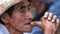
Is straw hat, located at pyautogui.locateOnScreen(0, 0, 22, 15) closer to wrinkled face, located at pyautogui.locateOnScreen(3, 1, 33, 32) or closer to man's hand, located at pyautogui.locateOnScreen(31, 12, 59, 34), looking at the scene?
wrinkled face, located at pyautogui.locateOnScreen(3, 1, 33, 32)

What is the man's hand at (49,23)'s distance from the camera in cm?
203

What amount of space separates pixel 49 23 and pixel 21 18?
9.2 inches

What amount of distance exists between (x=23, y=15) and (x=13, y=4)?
14 centimetres

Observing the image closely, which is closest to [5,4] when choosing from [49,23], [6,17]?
[6,17]

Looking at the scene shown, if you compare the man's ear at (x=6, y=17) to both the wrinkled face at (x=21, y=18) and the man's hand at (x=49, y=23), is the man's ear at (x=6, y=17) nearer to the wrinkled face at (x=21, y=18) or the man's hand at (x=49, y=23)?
the wrinkled face at (x=21, y=18)

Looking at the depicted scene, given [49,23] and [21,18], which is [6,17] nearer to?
[21,18]

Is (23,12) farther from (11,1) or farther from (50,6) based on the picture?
(50,6)

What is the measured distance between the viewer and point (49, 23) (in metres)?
2.07

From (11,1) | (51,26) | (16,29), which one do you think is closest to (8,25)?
(16,29)

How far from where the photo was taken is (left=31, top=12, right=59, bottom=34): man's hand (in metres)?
2.03

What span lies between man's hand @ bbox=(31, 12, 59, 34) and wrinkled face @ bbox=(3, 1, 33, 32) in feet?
0.17

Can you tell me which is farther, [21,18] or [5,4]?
[21,18]

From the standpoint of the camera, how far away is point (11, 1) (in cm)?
200

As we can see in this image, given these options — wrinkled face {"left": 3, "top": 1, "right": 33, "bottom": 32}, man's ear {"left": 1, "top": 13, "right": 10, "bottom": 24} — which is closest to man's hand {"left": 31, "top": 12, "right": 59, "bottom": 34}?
wrinkled face {"left": 3, "top": 1, "right": 33, "bottom": 32}
